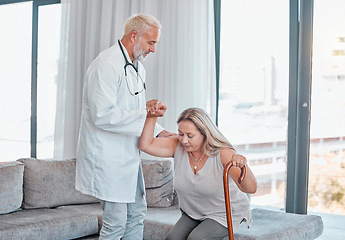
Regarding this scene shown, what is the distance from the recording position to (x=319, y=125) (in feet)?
13.7

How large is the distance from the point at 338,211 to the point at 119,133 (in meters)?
2.35

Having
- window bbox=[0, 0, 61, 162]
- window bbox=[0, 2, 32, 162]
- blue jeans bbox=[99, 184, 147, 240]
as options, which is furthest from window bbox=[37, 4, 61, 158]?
blue jeans bbox=[99, 184, 147, 240]

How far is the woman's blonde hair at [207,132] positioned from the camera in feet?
9.14

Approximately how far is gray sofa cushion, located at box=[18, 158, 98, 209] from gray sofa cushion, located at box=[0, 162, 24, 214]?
0.08m

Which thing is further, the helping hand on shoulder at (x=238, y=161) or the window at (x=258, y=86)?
the window at (x=258, y=86)

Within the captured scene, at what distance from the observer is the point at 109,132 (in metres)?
2.51

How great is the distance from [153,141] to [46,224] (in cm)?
90

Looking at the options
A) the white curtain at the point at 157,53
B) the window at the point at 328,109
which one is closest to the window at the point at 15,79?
the white curtain at the point at 157,53

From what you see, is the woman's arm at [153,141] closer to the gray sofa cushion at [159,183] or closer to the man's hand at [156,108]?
the man's hand at [156,108]

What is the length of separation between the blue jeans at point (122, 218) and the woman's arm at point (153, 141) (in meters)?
0.22

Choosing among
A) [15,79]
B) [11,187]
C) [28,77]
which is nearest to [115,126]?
[11,187]

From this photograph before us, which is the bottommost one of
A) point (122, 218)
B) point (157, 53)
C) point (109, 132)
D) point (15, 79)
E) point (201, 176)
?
point (122, 218)

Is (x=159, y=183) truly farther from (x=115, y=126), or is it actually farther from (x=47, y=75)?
(x=47, y=75)

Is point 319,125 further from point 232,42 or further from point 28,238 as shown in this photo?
point 28,238
